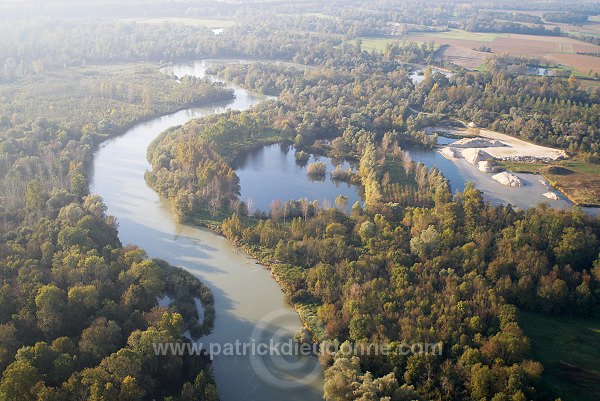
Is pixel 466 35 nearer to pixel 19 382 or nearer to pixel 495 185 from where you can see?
pixel 495 185

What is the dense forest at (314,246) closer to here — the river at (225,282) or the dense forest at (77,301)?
the dense forest at (77,301)

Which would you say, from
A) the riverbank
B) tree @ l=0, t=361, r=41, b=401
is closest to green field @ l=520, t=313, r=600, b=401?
the riverbank

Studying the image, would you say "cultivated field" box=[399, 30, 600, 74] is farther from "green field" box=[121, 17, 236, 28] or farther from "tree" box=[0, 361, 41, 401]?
"tree" box=[0, 361, 41, 401]

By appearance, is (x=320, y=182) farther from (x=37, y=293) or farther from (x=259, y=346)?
(x=37, y=293)

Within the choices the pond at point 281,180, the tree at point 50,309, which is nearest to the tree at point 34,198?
the tree at point 50,309

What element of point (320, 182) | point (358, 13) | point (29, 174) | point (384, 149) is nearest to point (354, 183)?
point (320, 182)
